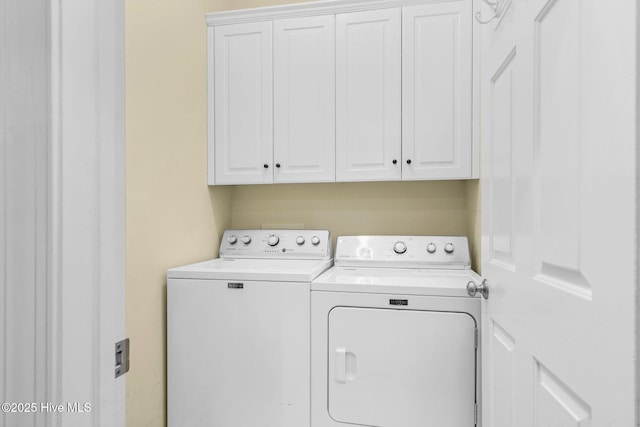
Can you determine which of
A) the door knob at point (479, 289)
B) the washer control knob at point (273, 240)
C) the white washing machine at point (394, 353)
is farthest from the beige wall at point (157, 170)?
the door knob at point (479, 289)

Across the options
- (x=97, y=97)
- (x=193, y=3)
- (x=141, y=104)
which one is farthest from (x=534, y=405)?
(x=193, y=3)

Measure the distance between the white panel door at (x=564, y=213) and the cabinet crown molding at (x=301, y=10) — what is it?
1.05 m

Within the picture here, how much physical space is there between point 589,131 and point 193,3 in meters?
2.06

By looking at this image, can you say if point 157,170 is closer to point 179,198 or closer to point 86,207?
point 179,198

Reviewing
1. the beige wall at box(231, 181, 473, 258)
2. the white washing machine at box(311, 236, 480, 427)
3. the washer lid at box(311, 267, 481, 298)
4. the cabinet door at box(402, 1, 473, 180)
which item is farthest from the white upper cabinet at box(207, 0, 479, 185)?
the white washing machine at box(311, 236, 480, 427)

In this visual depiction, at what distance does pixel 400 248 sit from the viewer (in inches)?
80.0

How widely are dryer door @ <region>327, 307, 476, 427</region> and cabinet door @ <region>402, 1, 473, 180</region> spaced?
0.81 meters

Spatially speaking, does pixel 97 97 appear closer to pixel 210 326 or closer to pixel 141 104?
pixel 141 104

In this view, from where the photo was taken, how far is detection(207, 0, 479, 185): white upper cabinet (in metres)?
1.89

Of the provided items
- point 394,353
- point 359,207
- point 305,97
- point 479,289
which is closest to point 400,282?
point 394,353

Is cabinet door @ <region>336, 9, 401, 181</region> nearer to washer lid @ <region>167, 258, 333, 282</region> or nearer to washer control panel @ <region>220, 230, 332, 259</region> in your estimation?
washer control panel @ <region>220, 230, 332, 259</region>

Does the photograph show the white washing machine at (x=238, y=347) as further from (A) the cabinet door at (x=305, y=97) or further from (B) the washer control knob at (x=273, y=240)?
(A) the cabinet door at (x=305, y=97)

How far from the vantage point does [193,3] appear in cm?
197

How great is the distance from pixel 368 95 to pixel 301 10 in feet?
2.02
